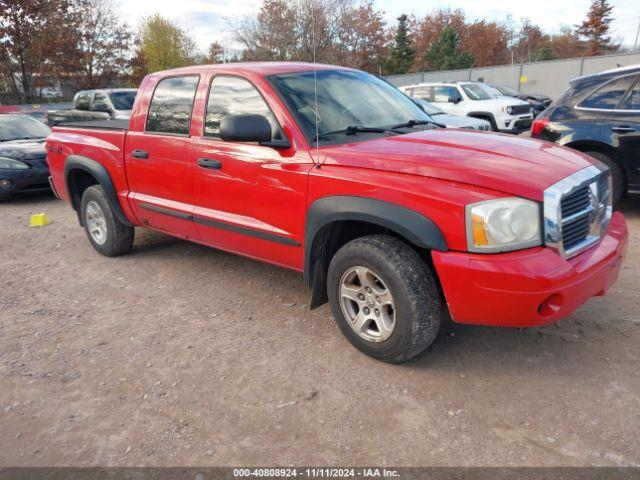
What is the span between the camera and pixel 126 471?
92.7 inches

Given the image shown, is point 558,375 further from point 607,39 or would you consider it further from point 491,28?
point 491,28

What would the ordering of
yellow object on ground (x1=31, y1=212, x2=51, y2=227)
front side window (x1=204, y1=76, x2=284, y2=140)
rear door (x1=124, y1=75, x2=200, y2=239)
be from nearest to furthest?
front side window (x1=204, y1=76, x2=284, y2=140) < rear door (x1=124, y1=75, x2=200, y2=239) < yellow object on ground (x1=31, y1=212, x2=51, y2=227)

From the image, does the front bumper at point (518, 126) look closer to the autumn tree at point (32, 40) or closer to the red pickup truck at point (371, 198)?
the red pickup truck at point (371, 198)

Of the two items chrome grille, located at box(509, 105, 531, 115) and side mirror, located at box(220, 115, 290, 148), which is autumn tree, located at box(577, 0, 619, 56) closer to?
chrome grille, located at box(509, 105, 531, 115)

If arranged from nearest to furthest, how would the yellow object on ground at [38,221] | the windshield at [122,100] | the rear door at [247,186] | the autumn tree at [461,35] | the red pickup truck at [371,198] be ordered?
1. the red pickup truck at [371,198]
2. the rear door at [247,186]
3. the yellow object on ground at [38,221]
4. the windshield at [122,100]
5. the autumn tree at [461,35]

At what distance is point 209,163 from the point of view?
3.80 metres

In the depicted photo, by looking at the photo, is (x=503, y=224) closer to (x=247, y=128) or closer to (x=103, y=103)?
(x=247, y=128)

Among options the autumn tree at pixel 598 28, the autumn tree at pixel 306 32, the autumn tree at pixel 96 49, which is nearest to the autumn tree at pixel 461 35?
the autumn tree at pixel 598 28

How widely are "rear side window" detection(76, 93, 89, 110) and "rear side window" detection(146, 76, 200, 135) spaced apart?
1075cm

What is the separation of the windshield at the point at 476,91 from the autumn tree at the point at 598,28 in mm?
37542

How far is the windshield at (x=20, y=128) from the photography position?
9180 millimetres

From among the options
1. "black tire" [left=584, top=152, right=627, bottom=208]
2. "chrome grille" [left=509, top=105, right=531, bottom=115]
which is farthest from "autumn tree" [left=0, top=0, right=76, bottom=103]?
"black tire" [left=584, top=152, right=627, bottom=208]

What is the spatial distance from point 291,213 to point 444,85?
40.0 feet

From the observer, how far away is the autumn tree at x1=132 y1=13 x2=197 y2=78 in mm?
36844
